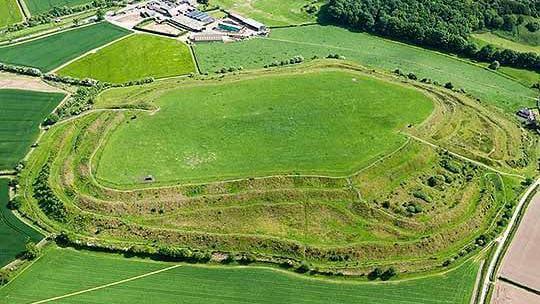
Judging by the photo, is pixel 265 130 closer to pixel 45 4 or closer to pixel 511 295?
pixel 511 295

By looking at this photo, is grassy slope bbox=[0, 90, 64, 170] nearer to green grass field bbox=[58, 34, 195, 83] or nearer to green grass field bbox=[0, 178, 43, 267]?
green grass field bbox=[58, 34, 195, 83]

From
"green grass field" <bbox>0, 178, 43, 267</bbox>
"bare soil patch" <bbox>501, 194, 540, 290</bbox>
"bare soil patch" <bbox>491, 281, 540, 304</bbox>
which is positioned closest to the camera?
"bare soil patch" <bbox>491, 281, 540, 304</bbox>

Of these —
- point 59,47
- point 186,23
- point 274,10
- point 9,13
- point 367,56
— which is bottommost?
point 367,56

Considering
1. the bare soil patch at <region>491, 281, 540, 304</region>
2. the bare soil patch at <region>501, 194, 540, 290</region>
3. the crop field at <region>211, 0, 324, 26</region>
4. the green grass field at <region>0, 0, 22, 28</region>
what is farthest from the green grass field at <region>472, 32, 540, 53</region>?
the green grass field at <region>0, 0, 22, 28</region>

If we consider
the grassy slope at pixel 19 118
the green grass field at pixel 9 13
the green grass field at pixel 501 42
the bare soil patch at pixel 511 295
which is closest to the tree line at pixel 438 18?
the green grass field at pixel 501 42

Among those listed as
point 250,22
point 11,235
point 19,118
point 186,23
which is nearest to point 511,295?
point 11,235

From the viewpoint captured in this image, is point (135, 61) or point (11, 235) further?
point (135, 61)

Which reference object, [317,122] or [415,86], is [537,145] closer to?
[415,86]
